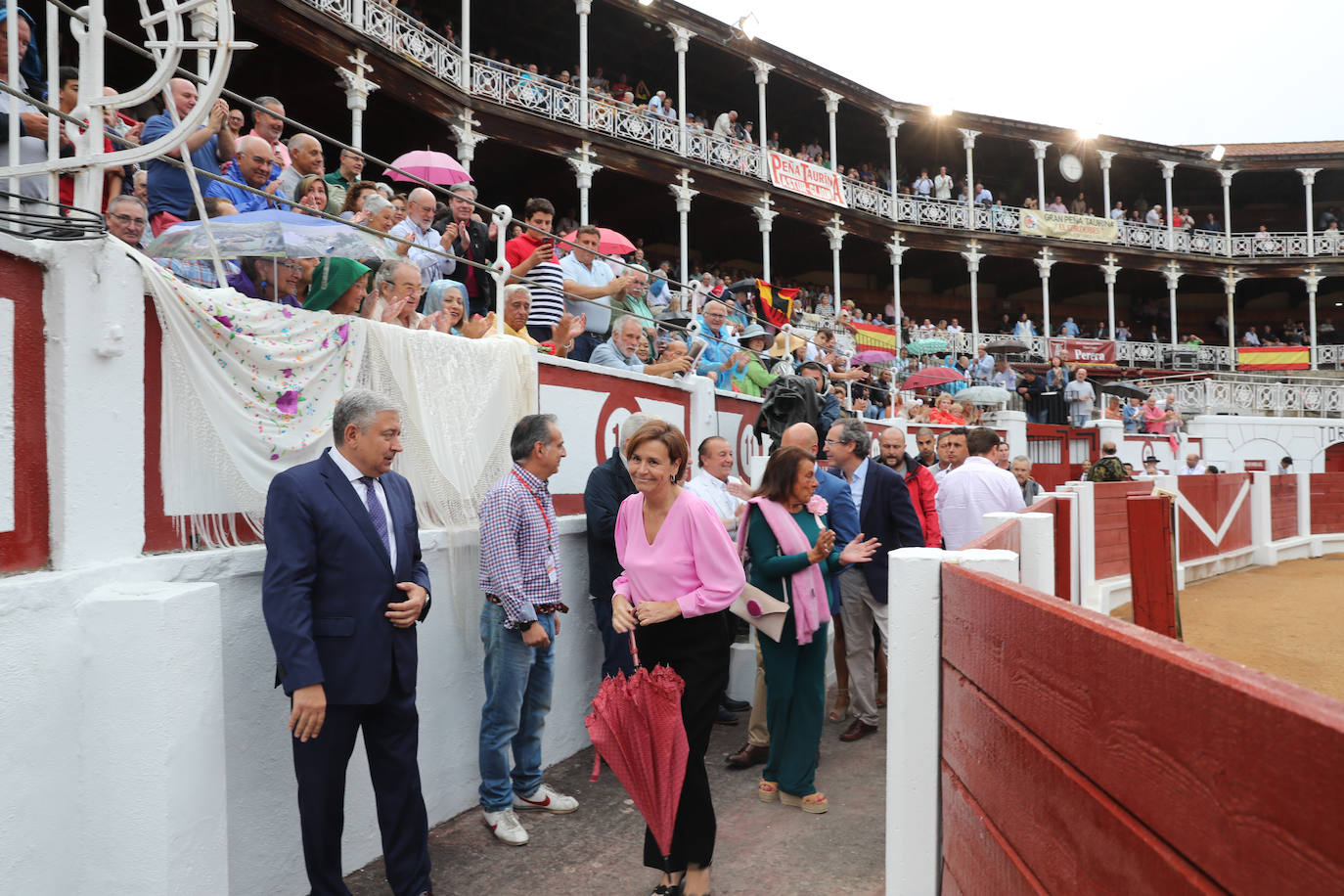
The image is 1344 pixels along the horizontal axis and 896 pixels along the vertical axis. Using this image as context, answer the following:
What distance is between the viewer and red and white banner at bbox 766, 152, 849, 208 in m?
21.1

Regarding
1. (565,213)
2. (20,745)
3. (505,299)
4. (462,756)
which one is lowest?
(462,756)

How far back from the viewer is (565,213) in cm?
2038

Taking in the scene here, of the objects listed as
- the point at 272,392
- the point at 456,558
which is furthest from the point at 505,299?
the point at 272,392

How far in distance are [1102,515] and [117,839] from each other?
329 inches

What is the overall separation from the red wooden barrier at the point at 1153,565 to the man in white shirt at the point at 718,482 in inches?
107

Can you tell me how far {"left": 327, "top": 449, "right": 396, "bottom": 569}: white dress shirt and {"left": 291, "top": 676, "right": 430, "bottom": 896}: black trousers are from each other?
47 centimetres

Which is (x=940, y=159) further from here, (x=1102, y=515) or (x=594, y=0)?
(x=1102, y=515)

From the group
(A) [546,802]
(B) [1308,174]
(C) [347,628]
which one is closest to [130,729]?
(C) [347,628]

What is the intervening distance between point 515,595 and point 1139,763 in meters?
3.17

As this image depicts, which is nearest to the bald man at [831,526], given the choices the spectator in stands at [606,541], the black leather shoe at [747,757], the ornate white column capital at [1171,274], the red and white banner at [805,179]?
the black leather shoe at [747,757]

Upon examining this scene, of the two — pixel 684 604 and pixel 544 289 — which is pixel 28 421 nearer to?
pixel 684 604

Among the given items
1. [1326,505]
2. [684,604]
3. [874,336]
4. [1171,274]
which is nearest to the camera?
[684,604]

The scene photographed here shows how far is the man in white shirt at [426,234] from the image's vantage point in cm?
545

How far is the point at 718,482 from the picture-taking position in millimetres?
5691
